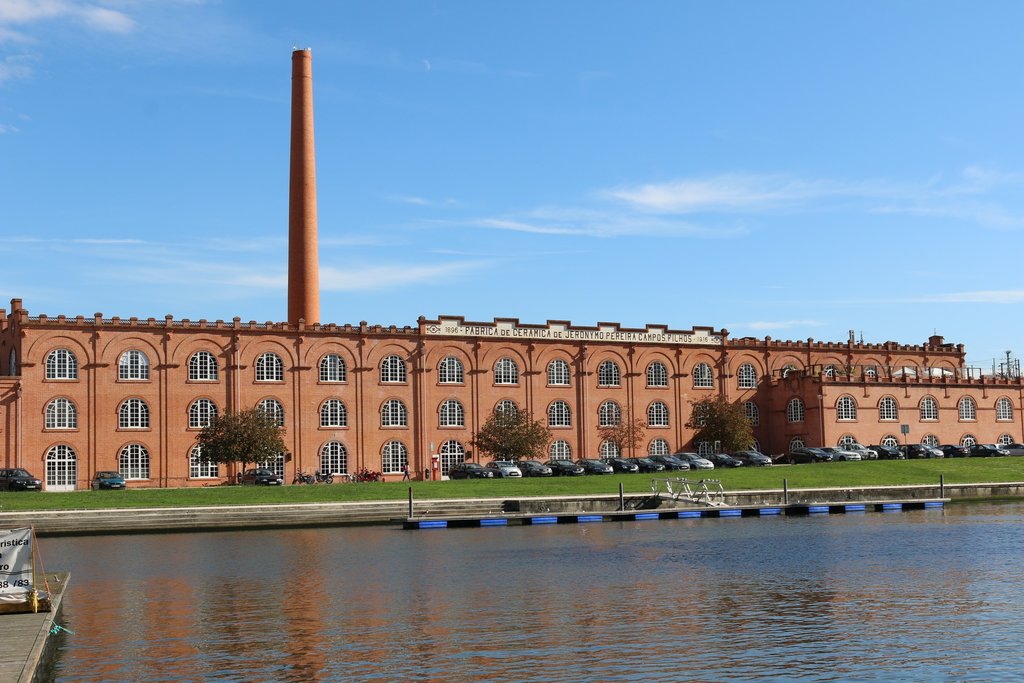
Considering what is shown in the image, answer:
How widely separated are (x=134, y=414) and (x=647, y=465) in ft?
110

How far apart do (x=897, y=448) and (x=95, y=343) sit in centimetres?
5565

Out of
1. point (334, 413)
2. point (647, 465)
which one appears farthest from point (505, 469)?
point (334, 413)

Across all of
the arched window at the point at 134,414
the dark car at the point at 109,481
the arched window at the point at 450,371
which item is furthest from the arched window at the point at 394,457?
the dark car at the point at 109,481

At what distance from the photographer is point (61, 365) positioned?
7338cm

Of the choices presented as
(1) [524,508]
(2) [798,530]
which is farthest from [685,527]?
(1) [524,508]

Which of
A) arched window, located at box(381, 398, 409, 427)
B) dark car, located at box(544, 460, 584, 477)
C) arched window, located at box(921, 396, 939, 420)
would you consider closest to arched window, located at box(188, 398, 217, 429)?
arched window, located at box(381, 398, 409, 427)

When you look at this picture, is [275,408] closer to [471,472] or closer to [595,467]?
[471,472]

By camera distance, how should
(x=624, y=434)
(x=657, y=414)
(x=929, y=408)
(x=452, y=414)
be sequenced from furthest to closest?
(x=929, y=408)
(x=657, y=414)
(x=624, y=434)
(x=452, y=414)

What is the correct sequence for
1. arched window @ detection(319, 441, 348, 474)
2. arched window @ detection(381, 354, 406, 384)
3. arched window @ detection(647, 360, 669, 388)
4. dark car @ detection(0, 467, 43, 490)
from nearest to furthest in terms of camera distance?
dark car @ detection(0, 467, 43, 490)
arched window @ detection(319, 441, 348, 474)
arched window @ detection(381, 354, 406, 384)
arched window @ detection(647, 360, 669, 388)

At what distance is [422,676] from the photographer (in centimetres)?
2075

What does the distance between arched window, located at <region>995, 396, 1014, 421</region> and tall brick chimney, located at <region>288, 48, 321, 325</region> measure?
56.6 meters

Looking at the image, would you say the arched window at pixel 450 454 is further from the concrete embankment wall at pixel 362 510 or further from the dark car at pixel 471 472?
the concrete embankment wall at pixel 362 510

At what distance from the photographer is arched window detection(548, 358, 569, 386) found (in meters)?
87.3

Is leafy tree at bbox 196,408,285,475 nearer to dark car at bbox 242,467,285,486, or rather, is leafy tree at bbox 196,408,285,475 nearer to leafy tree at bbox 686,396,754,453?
dark car at bbox 242,467,285,486
